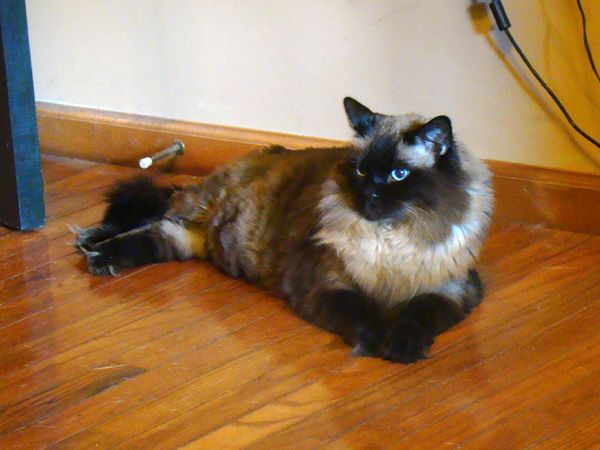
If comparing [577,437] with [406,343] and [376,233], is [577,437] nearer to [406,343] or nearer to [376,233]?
[406,343]

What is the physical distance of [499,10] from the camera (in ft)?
Answer: 7.92

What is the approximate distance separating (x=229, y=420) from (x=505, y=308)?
74 cm

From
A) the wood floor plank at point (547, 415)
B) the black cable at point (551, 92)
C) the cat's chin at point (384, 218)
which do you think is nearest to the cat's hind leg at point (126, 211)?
the cat's chin at point (384, 218)

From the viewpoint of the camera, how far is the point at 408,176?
6.65ft

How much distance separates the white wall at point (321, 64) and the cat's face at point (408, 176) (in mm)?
551

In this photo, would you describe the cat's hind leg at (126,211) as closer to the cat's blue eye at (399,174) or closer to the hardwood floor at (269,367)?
the hardwood floor at (269,367)

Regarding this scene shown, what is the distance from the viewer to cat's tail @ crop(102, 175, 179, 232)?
2.60m

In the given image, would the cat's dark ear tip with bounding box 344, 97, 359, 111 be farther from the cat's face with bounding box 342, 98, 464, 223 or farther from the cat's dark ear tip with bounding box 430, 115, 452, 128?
the cat's dark ear tip with bounding box 430, 115, 452, 128

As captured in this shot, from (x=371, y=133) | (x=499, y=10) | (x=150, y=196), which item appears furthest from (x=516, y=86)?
(x=150, y=196)

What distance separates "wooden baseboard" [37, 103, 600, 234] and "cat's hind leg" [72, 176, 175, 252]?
1.51 feet

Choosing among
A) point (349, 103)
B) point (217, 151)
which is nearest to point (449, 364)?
point (349, 103)

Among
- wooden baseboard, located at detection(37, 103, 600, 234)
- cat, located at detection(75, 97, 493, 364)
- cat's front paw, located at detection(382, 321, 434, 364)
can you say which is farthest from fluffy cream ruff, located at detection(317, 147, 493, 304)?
wooden baseboard, located at detection(37, 103, 600, 234)

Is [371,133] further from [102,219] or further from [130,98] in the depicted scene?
[130,98]

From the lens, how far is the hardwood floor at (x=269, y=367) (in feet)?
5.87
